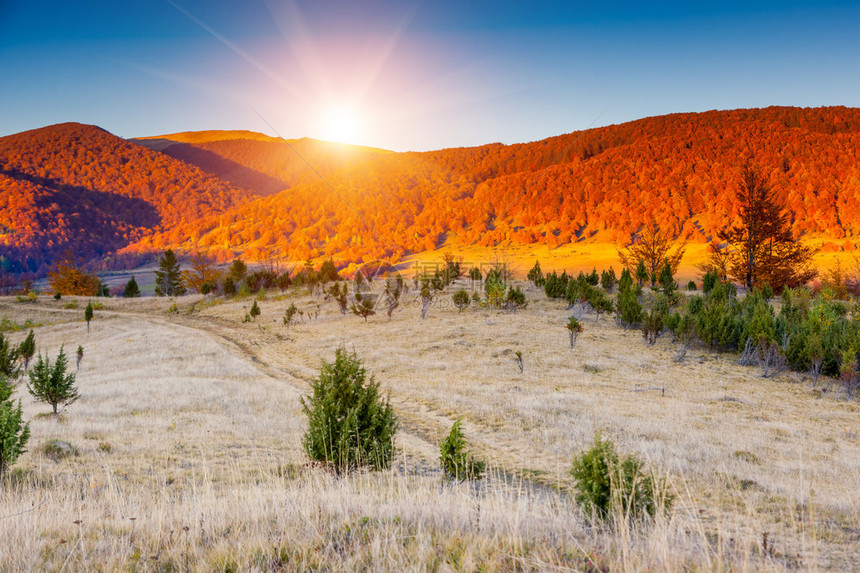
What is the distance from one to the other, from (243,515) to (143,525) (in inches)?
35.6

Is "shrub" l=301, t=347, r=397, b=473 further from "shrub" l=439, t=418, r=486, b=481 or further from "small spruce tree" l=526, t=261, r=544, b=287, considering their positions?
"small spruce tree" l=526, t=261, r=544, b=287

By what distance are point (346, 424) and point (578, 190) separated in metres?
116

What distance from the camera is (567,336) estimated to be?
24.5 meters

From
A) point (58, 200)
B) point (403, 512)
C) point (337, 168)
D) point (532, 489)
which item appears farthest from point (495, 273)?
point (58, 200)

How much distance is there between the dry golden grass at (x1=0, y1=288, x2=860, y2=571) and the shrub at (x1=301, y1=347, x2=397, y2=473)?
0.43 metres

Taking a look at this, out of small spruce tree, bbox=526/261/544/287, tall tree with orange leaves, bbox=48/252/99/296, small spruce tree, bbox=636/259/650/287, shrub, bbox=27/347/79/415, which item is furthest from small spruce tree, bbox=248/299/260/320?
tall tree with orange leaves, bbox=48/252/99/296

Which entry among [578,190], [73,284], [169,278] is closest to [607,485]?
[169,278]

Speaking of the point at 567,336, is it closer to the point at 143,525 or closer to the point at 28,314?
the point at 143,525

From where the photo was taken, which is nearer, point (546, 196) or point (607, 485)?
point (607, 485)

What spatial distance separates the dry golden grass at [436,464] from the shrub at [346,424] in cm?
43

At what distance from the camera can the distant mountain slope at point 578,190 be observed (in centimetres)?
9038

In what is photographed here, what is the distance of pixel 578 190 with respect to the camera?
11150 cm

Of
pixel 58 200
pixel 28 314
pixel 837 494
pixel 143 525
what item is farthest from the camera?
pixel 58 200

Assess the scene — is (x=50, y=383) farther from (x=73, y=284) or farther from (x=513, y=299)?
(x=73, y=284)
